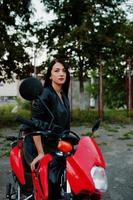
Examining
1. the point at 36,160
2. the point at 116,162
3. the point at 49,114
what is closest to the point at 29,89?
the point at 49,114

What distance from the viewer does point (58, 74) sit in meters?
3.76

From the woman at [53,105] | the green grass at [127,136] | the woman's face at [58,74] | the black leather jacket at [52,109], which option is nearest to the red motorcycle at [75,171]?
the woman at [53,105]

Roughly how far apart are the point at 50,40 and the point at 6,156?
9293 mm

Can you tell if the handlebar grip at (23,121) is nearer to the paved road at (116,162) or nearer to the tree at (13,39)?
the paved road at (116,162)

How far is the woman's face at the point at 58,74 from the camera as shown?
3.76 meters

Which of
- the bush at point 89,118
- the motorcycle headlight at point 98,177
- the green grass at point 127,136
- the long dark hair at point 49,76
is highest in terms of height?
the long dark hair at point 49,76

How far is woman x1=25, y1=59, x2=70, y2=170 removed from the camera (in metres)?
3.50

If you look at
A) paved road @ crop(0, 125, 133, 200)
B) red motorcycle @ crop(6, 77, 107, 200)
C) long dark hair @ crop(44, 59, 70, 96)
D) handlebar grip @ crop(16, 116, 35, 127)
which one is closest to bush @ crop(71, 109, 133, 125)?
paved road @ crop(0, 125, 133, 200)

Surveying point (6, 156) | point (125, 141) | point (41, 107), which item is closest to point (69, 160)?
point (41, 107)

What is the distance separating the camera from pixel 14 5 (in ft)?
50.4

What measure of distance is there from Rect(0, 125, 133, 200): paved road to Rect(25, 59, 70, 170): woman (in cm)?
220

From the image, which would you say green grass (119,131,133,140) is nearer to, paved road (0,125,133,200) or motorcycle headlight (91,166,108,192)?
paved road (0,125,133,200)

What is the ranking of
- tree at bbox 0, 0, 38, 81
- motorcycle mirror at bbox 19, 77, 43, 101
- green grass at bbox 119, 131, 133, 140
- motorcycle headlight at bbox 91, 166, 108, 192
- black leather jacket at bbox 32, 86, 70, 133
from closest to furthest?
motorcycle headlight at bbox 91, 166, 108, 192 → motorcycle mirror at bbox 19, 77, 43, 101 → black leather jacket at bbox 32, 86, 70, 133 → green grass at bbox 119, 131, 133, 140 → tree at bbox 0, 0, 38, 81

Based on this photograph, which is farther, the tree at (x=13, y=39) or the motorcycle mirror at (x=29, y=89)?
the tree at (x=13, y=39)
